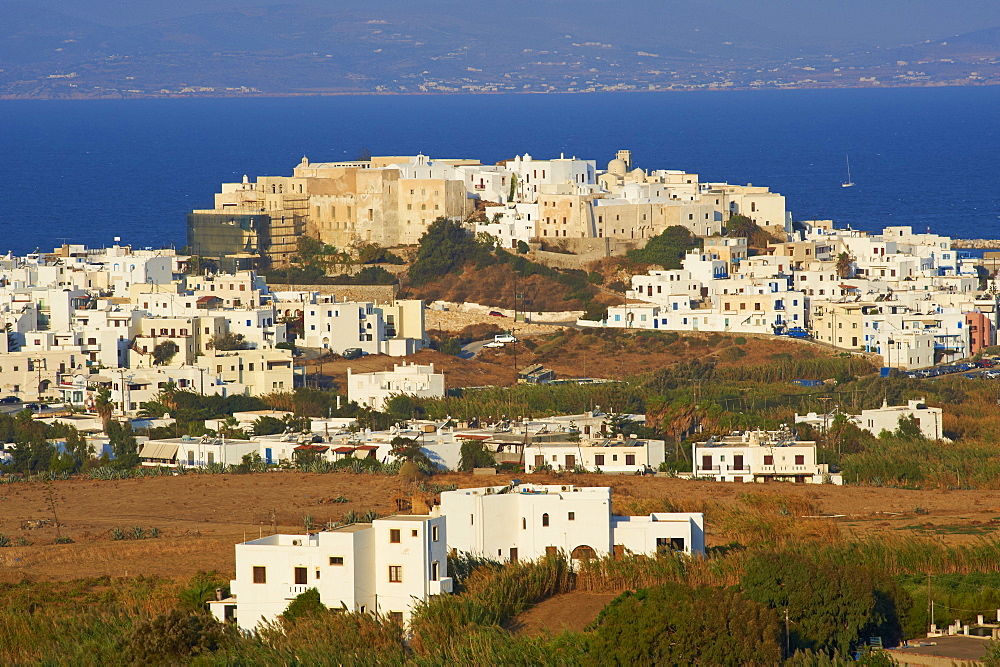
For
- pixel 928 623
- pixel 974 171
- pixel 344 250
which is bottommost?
pixel 928 623

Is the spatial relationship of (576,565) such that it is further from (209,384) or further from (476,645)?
(209,384)

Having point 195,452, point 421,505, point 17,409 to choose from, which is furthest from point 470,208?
point 421,505

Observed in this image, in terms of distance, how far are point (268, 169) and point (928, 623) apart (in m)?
96.3

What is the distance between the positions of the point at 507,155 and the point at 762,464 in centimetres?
8670

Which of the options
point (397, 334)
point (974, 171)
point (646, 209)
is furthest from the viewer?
point (974, 171)

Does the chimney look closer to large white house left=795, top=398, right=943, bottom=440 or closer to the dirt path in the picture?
the dirt path

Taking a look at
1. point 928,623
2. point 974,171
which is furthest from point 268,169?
point 928,623

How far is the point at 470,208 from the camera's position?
2470 inches

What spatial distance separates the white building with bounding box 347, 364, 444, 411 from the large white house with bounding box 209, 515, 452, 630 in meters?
21.9

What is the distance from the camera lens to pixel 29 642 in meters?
21.1

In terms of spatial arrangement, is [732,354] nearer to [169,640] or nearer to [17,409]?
[17,409]

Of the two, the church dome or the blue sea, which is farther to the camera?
the blue sea

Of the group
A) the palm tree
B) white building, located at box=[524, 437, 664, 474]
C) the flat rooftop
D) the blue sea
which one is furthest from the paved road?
the blue sea

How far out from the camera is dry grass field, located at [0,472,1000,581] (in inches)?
1062
